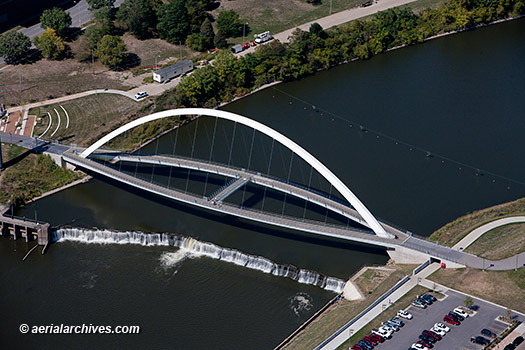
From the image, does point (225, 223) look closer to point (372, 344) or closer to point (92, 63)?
point (372, 344)

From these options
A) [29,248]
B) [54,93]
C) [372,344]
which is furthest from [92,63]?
[372,344]

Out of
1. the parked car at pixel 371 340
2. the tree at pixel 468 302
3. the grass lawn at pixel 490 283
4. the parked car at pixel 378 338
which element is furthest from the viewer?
the grass lawn at pixel 490 283

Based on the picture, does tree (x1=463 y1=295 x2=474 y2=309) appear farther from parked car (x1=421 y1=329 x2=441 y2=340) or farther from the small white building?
the small white building

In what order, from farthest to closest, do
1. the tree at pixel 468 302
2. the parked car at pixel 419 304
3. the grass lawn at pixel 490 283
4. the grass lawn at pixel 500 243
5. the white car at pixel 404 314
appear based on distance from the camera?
the grass lawn at pixel 500 243 < the grass lawn at pixel 490 283 < the parked car at pixel 419 304 < the tree at pixel 468 302 < the white car at pixel 404 314

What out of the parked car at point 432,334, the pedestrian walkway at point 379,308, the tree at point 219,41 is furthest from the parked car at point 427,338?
the tree at point 219,41

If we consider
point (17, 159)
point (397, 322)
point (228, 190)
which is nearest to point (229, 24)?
point (17, 159)

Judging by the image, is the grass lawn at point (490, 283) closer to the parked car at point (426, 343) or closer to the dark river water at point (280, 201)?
the dark river water at point (280, 201)

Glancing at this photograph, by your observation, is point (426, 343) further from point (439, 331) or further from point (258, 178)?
point (258, 178)
